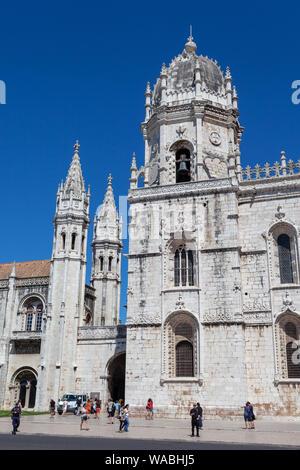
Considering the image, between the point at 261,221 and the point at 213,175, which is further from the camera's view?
the point at 213,175

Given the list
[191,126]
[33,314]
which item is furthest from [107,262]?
[191,126]

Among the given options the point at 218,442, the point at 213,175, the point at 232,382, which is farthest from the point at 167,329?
the point at 218,442

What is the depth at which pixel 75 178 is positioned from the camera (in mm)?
42781

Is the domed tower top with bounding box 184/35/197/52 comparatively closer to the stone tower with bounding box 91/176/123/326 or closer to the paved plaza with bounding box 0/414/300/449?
the stone tower with bounding box 91/176/123/326

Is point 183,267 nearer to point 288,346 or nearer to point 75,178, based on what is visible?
point 288,346

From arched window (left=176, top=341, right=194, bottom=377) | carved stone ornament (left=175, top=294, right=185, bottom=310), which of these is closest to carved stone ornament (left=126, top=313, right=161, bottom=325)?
carved stone ornament (left=175, top=294, right=185, bottom=310)

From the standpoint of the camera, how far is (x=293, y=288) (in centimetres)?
2778

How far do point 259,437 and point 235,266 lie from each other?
39.6 feet

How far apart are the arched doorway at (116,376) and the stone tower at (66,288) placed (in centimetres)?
276

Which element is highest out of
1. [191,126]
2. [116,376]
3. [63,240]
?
[191,126]

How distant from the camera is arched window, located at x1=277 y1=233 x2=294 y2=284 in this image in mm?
28548

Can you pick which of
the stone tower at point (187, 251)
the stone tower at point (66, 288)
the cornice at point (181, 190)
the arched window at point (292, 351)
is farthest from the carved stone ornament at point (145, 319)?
the stone tower at point (66, 288)

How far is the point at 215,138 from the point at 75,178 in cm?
1492
